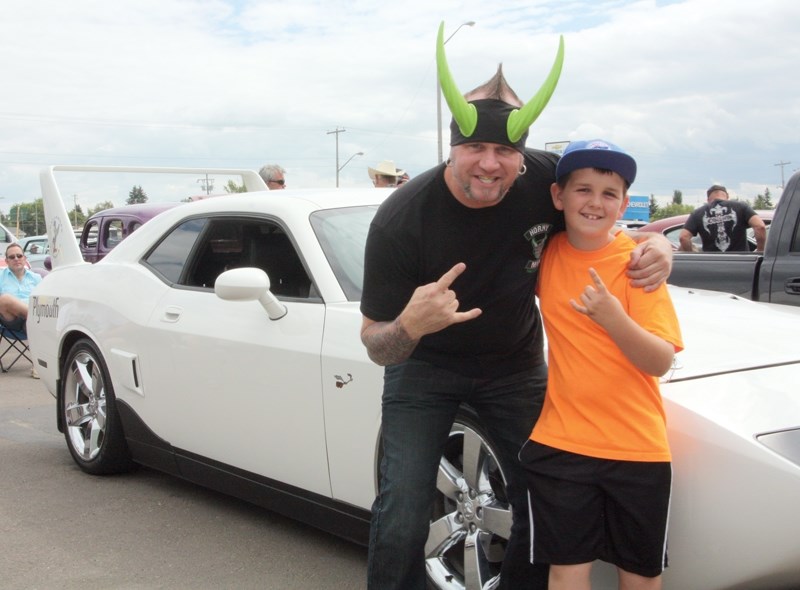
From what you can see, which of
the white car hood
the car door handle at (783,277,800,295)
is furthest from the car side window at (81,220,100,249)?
the white car hood

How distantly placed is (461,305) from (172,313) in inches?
85.5

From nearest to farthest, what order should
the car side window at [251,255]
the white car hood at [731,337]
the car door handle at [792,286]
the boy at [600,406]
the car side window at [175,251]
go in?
the boy at [600,406], the white car hood at [731,337], the car side window at [251,255], the car door handle at [792,286], the car side window at [175,251]

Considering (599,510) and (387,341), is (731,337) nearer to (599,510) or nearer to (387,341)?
(599,510)

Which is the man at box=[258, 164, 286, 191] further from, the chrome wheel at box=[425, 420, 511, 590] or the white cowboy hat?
the chrome wheel at box=[425, 420, 511, 590]

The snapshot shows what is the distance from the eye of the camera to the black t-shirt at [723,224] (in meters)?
8.05

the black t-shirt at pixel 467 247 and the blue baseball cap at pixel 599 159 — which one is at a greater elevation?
the blue baseball cap at pixel 599 159

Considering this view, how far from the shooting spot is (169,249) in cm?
481

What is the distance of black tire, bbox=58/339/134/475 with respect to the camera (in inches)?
197

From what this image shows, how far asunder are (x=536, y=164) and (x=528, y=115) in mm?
285

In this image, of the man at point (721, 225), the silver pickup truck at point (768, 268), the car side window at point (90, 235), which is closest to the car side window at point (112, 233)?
the car side window at point (90, 235)

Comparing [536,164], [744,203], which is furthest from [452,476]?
[744,203]

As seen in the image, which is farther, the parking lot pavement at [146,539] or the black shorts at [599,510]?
the parking lot pavement at [146,539]

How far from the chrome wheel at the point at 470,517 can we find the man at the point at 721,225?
536 centimetres

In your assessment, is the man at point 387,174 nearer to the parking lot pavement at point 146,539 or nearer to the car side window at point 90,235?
the parking lot pavement at point 146,539
